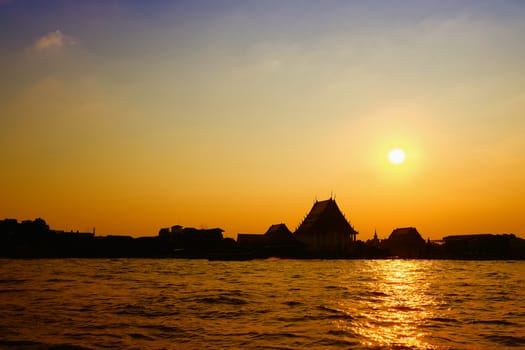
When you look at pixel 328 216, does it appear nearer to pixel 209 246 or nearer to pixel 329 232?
pixel 329 232

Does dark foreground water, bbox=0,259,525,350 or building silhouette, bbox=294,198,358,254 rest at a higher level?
building silhouette, bbox=294,198,358,254

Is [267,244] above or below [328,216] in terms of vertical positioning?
below

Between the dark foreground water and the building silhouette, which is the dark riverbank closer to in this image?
the building silhouette

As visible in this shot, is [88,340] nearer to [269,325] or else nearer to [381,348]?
[269,325]

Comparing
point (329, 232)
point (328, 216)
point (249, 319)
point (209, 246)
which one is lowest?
point (249, 319)

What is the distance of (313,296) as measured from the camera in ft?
57.5

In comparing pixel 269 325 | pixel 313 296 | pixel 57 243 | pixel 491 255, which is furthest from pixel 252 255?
pixel 269 325

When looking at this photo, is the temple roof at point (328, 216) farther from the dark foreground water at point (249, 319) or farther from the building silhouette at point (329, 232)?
the dark foreground water at point (249, 319)

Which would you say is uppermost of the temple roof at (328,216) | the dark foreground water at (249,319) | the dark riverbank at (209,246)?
the temple roof at (328,216)

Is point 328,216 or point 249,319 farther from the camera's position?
point 328,216

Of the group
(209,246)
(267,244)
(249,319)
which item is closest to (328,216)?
(267,244)

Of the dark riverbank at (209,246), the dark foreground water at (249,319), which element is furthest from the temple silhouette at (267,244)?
the dark foreground water at (249,319)

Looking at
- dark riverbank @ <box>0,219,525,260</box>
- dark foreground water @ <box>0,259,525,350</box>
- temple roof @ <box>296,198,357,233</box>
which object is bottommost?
dark foreground water @ <box>0,259,525,350</box>

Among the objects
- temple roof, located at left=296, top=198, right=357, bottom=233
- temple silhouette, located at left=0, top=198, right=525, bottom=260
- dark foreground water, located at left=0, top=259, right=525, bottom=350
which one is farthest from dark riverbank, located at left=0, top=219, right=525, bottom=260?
dark foreground water, located at left=0, top=259, right=525, bottom=350
